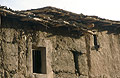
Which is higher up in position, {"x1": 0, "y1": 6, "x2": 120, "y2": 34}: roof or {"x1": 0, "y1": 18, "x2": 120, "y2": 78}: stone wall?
{"x1": 0, "y1": 6, "x2": 120, "y2": 34}: roof

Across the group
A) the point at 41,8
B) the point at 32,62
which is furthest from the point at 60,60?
the point at 41,8

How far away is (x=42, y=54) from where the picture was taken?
912cm

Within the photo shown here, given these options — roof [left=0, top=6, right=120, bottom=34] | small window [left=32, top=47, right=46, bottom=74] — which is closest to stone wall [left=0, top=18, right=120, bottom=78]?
small window [left=32, top=47, right=46, bottom=74]

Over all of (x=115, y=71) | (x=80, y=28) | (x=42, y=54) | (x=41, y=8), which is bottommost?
(x=115, y=71)

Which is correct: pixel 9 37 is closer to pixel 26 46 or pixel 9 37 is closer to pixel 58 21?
pixel 26 46

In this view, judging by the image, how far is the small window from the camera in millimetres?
9039

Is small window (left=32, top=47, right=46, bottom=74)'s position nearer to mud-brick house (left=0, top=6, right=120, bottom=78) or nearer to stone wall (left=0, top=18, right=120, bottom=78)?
mud-brick house (left=0, top=6, right=120, bottom=78)

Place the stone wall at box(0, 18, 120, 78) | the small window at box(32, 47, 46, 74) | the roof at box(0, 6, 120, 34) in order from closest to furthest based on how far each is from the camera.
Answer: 1. the stone wall at box(0, 18, 120, 78)
2. the roof at box(0, 6, 120, 34)
3. the small window at box(32, 47, 46, 74)

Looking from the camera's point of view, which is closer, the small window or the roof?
the roof

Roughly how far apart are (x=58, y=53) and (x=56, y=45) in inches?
10.6

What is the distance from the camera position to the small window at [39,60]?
9.04m

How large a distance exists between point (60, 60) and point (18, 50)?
161 cm

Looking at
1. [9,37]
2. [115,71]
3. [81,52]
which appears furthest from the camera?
[115,71]

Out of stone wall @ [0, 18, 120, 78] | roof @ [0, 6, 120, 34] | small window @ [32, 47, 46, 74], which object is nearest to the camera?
stone wall @ [0, 18, 120, 78]
